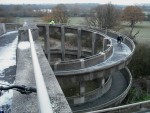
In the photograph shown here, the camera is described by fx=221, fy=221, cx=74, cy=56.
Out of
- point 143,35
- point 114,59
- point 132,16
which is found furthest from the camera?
point 132,16

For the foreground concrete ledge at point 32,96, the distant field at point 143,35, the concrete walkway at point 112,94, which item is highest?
the foreground concrete ledge at point 32,96

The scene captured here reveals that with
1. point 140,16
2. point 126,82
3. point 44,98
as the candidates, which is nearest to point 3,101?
point 44,98

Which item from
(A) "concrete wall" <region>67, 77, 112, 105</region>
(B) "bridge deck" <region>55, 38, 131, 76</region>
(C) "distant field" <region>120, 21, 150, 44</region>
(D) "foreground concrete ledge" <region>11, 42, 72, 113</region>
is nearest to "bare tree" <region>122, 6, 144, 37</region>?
(C) "distant field" <region>120, 21, 150, 44</region>

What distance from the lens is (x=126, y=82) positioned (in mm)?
33500

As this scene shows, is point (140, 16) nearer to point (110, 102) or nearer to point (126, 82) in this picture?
point (126, 82)

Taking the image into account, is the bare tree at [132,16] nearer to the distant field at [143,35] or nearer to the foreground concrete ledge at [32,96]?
the distant field at [143,35]

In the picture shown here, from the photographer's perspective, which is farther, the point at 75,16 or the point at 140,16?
the point at 75,16

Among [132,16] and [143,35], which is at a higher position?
[132,16]

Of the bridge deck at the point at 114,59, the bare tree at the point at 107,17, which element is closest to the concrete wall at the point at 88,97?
the bridge deck at the point at 114,59

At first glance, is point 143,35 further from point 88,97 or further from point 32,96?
point 32,96

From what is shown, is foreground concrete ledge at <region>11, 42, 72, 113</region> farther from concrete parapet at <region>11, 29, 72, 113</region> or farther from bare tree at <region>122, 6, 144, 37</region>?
bare tree at <region>122, 6, 144, 37</region>

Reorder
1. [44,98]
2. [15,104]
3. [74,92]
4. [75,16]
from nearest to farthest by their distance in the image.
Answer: [44,98] → [15,104] → [74,92] → [75,16]

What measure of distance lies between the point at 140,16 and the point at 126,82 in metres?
56.8

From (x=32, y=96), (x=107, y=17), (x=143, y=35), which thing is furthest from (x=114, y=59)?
(x=143, y=35)
